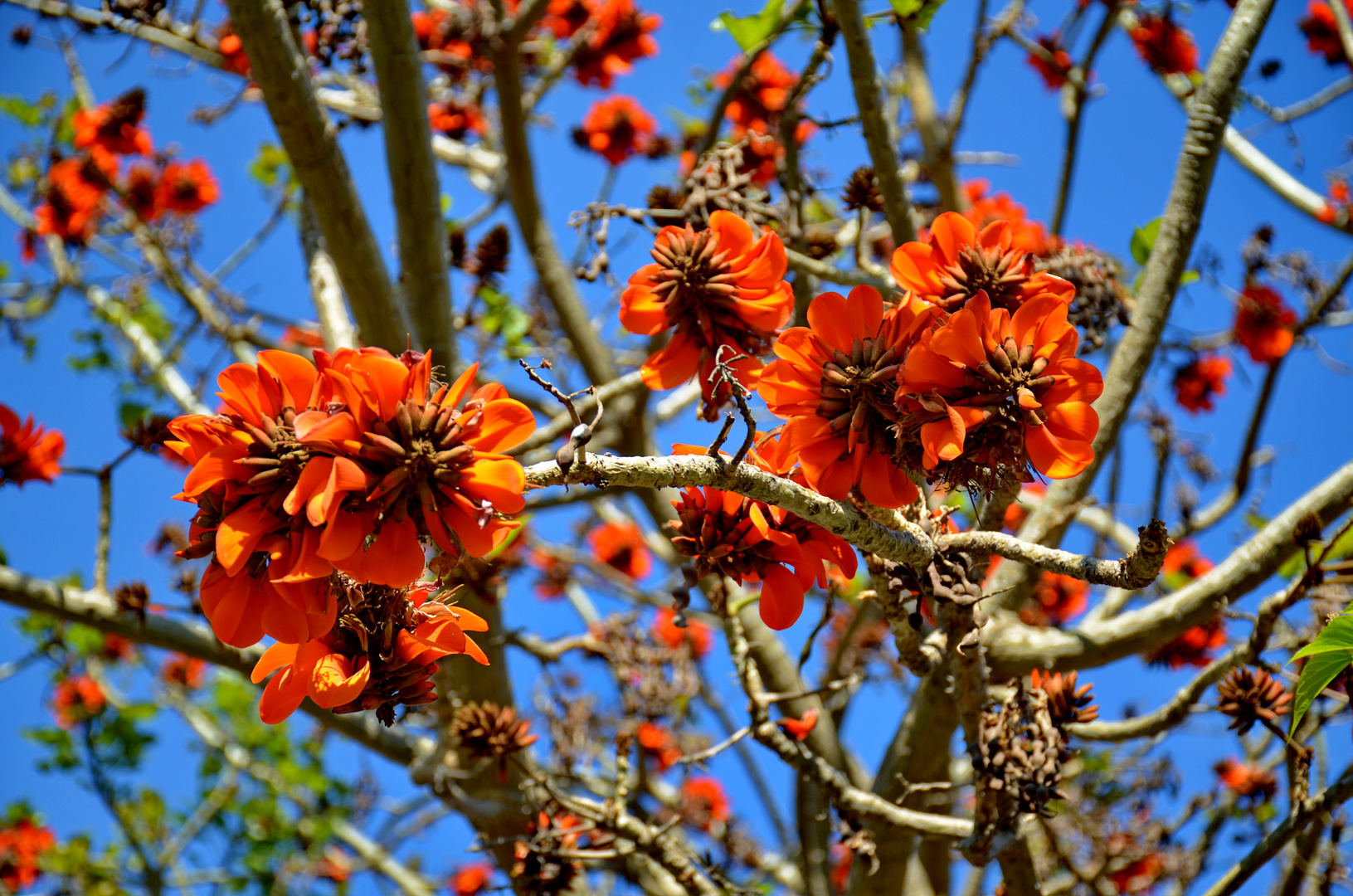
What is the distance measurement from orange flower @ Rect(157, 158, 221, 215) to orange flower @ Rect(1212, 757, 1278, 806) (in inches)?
211

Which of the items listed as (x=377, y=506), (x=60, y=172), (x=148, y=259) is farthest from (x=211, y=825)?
(x=377, y=506)

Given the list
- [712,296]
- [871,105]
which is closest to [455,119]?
[871,105]

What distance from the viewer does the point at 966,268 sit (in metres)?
1.40

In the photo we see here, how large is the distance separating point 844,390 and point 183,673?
19.4 ft

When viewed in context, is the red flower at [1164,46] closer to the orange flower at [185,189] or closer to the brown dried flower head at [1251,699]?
the brown dried flower head at [1251,699]

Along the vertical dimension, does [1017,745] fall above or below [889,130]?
below

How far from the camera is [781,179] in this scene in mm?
2770

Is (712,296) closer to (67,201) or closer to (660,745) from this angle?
(660,745)

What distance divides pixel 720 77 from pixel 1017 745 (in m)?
3.86

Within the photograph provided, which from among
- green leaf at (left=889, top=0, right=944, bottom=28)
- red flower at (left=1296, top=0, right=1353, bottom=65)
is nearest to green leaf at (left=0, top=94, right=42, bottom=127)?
green leaf at (left=889, top=0, right=944, bottom=28)

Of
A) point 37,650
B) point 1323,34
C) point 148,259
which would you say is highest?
point 1323,34

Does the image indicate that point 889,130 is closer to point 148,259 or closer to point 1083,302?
point 1083,302

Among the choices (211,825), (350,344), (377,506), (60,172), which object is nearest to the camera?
(377,506)

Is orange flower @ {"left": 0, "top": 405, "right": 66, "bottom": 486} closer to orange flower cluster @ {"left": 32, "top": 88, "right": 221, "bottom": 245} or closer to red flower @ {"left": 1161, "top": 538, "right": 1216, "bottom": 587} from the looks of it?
orange flower cluster @ {"left": 32, "top": 88, "right": 221, "bottom": 245}
